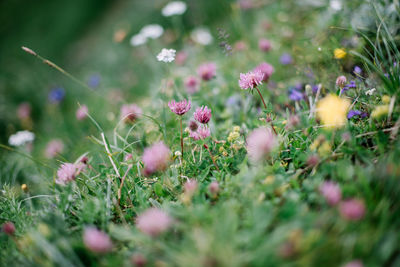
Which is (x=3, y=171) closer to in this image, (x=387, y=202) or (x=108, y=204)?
(x=108, y=204)

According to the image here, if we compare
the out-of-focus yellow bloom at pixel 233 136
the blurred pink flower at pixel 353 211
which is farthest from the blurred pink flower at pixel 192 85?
the blurred pink flower at pixel 353 211

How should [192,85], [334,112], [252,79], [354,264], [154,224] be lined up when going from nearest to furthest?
1. [354,264]
2. [154,224]
3. [334,112]
4. [252,79]
5. [192,85]

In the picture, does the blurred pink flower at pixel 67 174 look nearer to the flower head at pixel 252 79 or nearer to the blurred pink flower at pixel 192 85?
the flower head at pixel 252 79

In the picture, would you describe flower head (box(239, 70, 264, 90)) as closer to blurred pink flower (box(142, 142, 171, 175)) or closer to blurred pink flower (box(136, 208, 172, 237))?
blurred pink flower (box(142, 142, 171, 175))

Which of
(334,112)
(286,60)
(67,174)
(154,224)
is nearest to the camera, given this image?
(154,224)

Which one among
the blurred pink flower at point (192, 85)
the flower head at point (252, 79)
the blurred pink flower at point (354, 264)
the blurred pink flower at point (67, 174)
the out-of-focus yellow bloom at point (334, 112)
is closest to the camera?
the blurred pink flower at point (354, 264)

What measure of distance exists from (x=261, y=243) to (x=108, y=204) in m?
0.73

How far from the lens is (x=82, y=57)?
562 cm

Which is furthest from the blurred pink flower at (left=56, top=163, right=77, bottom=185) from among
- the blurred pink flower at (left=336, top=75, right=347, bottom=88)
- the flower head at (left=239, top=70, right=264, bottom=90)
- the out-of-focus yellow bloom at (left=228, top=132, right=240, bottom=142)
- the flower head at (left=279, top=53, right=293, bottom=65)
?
the flower head at (left=279, top=53, right=293, bottom=65)

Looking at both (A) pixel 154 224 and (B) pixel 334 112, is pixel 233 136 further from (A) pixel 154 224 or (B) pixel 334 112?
(A) pixel 154 224

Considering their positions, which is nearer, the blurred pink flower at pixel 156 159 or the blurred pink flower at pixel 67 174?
the blurred pink flower at pixel 156 159

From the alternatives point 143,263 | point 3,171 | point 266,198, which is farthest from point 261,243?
point 3,171

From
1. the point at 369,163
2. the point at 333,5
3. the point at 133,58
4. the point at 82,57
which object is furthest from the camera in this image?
the point at 82,57

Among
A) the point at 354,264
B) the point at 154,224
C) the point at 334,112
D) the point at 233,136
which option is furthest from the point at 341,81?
the point at 154,224
